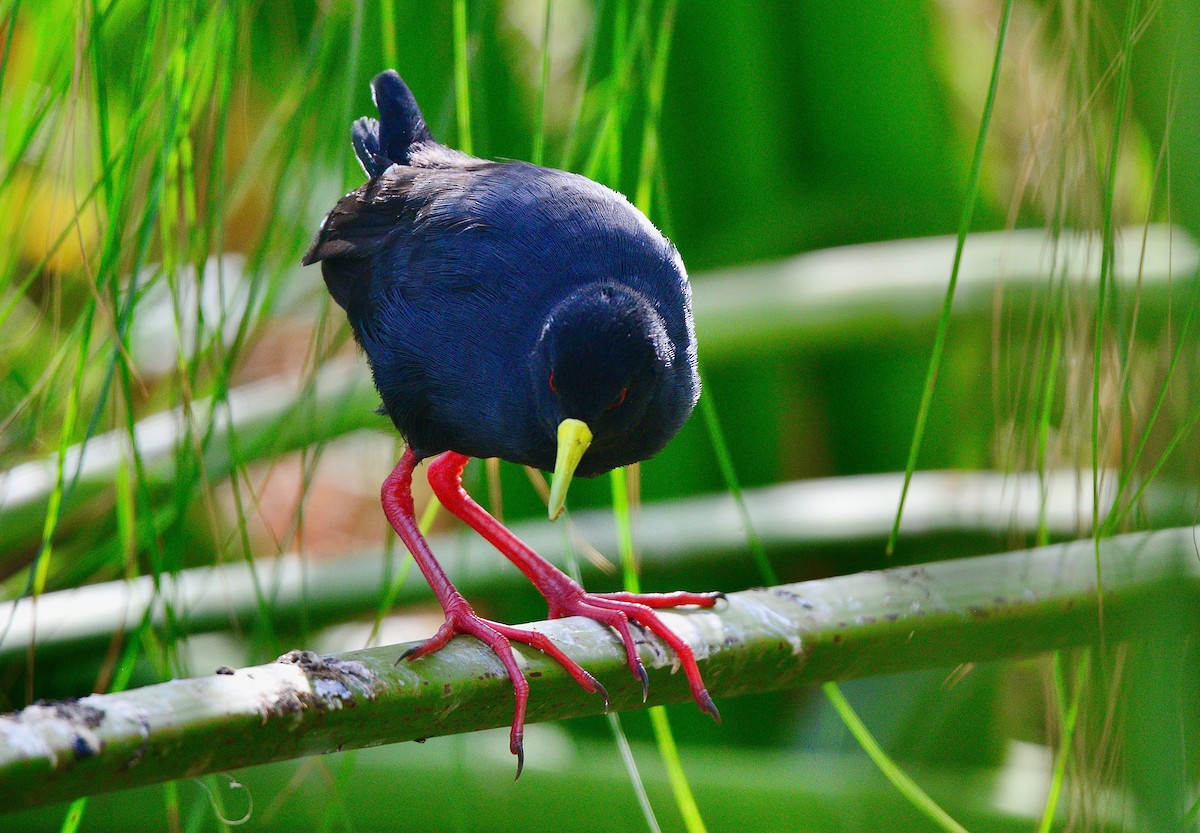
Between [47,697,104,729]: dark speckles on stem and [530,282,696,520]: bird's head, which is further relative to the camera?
[530,282,696,520]: bird's head

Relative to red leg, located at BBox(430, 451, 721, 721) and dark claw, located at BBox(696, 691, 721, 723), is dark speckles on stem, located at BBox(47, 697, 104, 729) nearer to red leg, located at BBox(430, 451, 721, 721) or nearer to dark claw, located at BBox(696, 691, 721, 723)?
red leg, located at BBox(430, 451, 721, 721)

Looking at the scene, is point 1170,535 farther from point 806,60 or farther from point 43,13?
point 806,60

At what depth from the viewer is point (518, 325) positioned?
7.16 feet

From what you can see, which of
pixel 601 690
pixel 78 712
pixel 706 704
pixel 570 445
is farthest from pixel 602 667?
pixel 78 712

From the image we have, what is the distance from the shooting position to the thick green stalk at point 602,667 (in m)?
1.06

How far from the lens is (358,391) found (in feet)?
9.29

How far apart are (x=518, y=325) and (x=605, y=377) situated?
0.26 meters

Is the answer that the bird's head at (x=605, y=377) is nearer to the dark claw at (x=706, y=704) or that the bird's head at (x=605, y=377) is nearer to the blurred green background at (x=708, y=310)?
the blurred green background at (x=708, y=310)

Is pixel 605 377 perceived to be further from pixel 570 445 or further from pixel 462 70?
pixel 462 70

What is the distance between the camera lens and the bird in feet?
6.61

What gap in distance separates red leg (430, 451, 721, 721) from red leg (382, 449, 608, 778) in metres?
0.08

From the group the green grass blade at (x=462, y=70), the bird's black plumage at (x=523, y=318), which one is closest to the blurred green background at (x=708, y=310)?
the green grass blade at (x=462, y=70)

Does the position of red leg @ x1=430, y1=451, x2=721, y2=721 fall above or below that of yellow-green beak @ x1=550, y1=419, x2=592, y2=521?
below

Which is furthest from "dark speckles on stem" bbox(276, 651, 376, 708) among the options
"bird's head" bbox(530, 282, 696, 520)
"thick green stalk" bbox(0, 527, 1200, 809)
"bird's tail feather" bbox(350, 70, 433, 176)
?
"bird's tail feather" bbox(350, 70, 433, 176)
